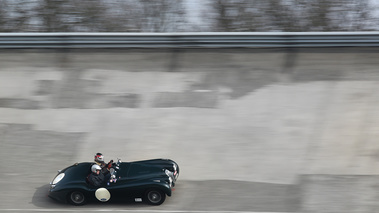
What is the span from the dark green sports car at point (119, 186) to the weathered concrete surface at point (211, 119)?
441 mm

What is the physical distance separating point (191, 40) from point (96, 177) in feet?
18.6

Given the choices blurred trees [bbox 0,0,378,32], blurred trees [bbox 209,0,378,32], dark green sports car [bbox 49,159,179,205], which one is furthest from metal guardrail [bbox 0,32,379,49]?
dark green sports car [bbox 49,159,179,205]

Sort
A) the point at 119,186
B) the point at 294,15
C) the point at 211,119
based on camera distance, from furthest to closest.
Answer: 1. the point at 294,15
2. the point at 211,119
3. the point at 119,186

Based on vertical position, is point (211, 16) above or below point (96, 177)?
above

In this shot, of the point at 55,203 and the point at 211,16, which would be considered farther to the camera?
the point at 211,16

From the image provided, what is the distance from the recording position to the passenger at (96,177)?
895cm

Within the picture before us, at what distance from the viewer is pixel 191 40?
13297mm

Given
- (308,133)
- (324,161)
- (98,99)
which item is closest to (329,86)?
(308,133)

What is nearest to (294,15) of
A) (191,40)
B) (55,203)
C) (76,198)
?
(191,40)

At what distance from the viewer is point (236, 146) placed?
35.5 feet

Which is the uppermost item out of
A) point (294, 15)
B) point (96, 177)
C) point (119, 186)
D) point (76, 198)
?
point (294, 15)

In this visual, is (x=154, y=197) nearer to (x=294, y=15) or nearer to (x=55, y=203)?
(x=55, y=203)

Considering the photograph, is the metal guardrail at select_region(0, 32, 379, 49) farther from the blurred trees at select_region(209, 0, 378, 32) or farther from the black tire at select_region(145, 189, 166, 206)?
the black tire at select_region(145, 189, 166, 206)

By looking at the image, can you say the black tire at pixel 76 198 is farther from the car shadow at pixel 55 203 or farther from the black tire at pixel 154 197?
the black tire at pixel 154 197
